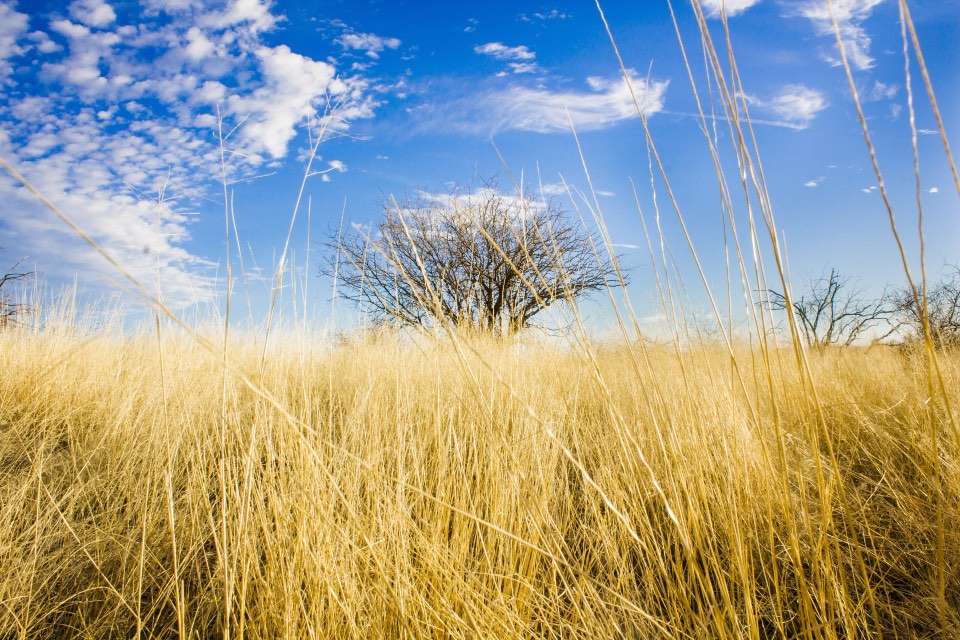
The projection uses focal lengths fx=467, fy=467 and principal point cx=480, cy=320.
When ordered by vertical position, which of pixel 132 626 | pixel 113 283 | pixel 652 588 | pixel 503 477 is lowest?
→ pixel 132 626

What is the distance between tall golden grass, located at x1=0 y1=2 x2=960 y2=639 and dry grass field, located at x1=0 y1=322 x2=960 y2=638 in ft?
0.05

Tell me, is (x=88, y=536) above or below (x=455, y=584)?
below

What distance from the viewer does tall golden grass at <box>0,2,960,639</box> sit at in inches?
36.7

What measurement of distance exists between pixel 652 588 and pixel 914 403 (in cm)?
263

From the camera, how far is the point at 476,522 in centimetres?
156

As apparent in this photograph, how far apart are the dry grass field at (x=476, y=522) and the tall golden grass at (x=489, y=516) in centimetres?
2

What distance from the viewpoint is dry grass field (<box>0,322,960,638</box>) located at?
0.99 metres

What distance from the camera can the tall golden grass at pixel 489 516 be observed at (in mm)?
931

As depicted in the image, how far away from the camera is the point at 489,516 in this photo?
1452 mm

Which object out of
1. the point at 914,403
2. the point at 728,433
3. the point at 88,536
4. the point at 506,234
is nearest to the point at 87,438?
the point at 88,536

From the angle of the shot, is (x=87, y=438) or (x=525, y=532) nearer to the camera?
(x=525, y=532)

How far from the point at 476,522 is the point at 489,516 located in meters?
0.13

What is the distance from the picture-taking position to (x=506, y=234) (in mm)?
10547

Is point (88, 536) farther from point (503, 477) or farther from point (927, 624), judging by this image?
point (927, 624)
